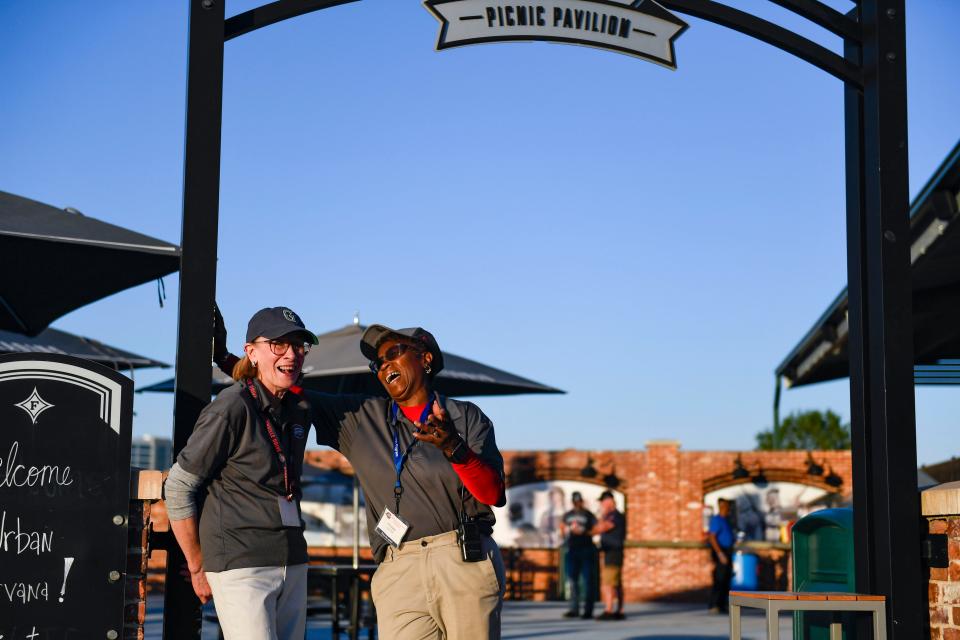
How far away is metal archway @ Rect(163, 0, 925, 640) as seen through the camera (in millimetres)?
5211

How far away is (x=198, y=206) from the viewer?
199 inches

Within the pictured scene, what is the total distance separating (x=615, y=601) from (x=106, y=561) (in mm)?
12882

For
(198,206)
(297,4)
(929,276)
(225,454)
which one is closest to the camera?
(225,454)

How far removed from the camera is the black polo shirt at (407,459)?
14.9 feet

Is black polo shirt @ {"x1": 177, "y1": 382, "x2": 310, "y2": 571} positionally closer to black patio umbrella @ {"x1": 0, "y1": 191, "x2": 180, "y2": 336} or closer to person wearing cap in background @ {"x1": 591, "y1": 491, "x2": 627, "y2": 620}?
black patio umbrella @ {"x1": 0, "y1": 191, "x2": 180, "y2": 336}

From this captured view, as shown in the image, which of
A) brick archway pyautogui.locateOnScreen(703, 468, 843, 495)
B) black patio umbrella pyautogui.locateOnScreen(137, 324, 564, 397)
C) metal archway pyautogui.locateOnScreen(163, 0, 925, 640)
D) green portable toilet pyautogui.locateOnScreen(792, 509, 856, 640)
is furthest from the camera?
brick archway pyautogui.locateOnScreen(703, 468, 843, 495)

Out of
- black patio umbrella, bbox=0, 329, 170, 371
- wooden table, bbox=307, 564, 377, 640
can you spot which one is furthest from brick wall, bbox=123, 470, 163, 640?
black patio umbrella, bbox=0, 329, 170, 371

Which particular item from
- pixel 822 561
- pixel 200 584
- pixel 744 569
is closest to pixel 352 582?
pixel 822 561

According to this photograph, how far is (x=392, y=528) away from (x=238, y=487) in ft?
1.97

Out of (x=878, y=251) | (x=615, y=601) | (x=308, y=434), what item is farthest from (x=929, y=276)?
(x=308, y=434)

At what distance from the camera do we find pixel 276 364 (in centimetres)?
451

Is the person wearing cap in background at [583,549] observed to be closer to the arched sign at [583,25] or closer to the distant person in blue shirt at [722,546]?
the distant person in blue shirt at [722,546]

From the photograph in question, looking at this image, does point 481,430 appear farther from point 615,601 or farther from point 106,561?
point 615,601

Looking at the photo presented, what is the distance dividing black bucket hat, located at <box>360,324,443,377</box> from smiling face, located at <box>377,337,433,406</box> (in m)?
0.02
